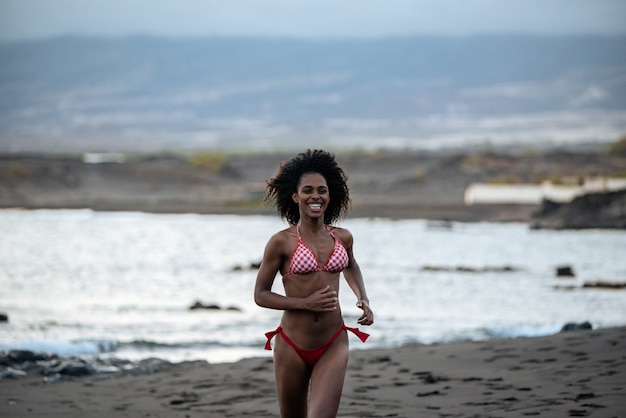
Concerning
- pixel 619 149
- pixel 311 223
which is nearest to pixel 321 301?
pixel 311 223

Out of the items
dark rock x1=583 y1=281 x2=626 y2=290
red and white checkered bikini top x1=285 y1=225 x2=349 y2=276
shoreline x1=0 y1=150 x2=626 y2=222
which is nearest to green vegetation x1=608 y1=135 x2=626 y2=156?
shoreline x1=0 y1=150 x2=626 y2=222

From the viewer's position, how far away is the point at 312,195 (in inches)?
271

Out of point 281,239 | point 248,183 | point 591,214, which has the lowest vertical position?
point 281,239

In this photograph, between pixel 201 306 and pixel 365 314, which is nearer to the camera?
pixel 365 314

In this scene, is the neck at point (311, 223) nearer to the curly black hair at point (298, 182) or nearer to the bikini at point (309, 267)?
the bikini at point (309, 267)

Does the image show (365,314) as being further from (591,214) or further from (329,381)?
(591,214)

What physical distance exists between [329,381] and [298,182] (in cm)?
111

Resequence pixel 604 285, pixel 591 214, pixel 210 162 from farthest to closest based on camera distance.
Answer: pixel 210 162 → pixel 591 214 → pixel 604 285

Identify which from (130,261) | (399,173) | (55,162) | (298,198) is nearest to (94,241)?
(130,261)

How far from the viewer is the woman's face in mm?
6871

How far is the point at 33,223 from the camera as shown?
5112cm

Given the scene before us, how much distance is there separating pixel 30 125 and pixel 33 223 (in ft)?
487

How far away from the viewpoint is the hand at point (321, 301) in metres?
6.68

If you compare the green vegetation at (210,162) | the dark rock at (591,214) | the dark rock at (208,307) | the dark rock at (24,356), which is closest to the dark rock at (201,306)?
the dark rock at (208,307)
